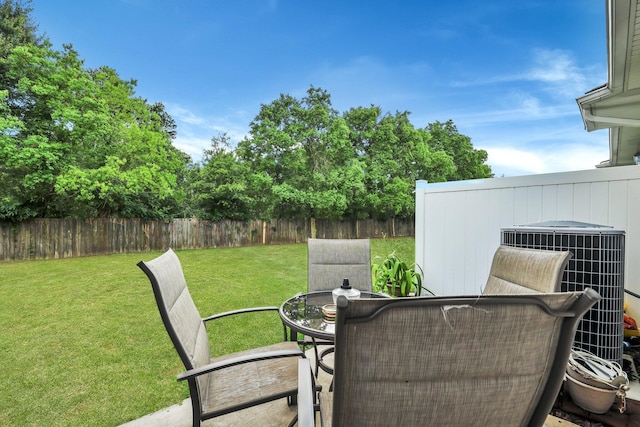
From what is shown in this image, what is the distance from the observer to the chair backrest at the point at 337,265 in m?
2.75

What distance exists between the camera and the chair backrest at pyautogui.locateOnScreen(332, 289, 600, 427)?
0.69 metres

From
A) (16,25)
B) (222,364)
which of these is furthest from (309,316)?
(16,25)

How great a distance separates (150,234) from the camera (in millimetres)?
9453

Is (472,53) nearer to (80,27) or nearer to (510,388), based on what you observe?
(510,388)

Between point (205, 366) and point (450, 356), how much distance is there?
1.06 m

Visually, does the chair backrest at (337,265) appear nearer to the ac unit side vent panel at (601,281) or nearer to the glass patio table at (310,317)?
the glass patio table at (310,317)

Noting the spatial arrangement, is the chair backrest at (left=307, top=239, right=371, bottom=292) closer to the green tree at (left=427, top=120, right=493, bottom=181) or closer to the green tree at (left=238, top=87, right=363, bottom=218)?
the green tree at (left=238, top=87, right=363, bottom=218)

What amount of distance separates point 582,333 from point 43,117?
12.2 metres

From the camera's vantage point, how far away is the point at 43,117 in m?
8.50

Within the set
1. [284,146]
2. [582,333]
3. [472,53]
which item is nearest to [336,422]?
[582,333]

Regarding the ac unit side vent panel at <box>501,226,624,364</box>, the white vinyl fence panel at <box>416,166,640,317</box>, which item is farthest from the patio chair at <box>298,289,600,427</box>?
the white vinyl fence panel at <box>416,166,640,317</box>

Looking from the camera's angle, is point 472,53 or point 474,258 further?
point 472,53

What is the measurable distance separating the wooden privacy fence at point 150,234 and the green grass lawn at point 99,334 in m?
0.80

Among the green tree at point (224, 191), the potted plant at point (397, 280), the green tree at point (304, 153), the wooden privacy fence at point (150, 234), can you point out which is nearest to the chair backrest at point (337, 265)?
the potted plant at point (397, 280)
